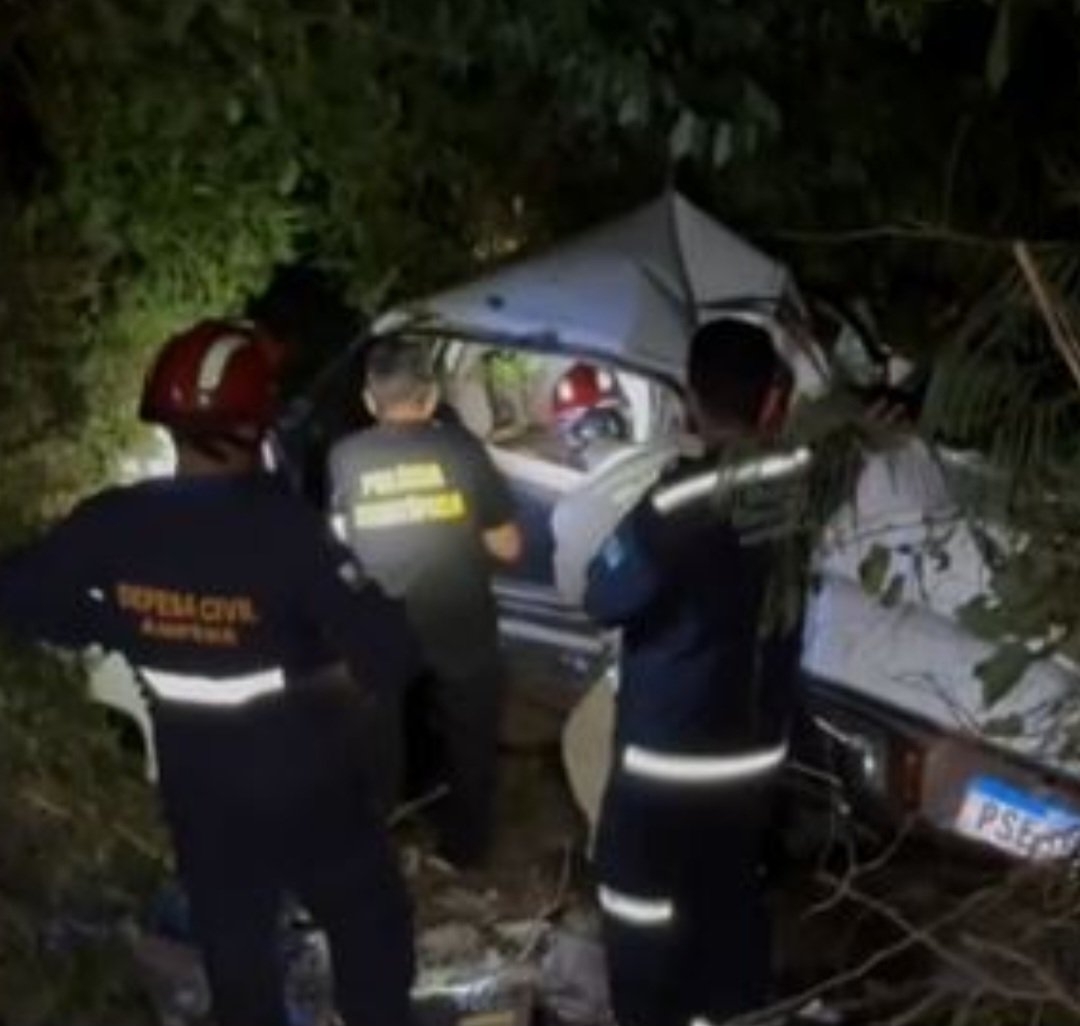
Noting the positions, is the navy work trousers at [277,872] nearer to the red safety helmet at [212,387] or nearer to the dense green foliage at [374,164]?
the dense green foliage at [374,164]

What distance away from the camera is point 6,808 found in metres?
6.18

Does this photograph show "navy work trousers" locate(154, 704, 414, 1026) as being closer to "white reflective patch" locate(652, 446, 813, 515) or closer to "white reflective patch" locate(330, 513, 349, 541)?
"white reflective patch" locate(652, 446, 813, 515)

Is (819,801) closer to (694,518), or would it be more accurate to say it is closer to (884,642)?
(884,642)

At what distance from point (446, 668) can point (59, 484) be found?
111 cm

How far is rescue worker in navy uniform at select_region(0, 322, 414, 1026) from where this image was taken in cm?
536

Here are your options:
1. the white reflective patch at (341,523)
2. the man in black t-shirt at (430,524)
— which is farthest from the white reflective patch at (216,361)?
the white reflective patch at (341,523)

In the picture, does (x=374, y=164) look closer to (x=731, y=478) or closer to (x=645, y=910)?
(x=645, y=910)

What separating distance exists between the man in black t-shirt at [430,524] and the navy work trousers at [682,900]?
1.04 meters

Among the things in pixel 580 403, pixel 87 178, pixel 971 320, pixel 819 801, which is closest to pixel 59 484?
pixel 87 178

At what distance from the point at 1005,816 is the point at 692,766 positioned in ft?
2.15

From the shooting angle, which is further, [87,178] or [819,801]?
[87,178]

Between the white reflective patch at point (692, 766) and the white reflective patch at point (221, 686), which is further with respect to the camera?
the white reflective patch at point (692, 766)

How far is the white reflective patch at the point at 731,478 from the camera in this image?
12.6ft

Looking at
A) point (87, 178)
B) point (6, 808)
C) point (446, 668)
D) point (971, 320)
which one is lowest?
point (446, 668)
